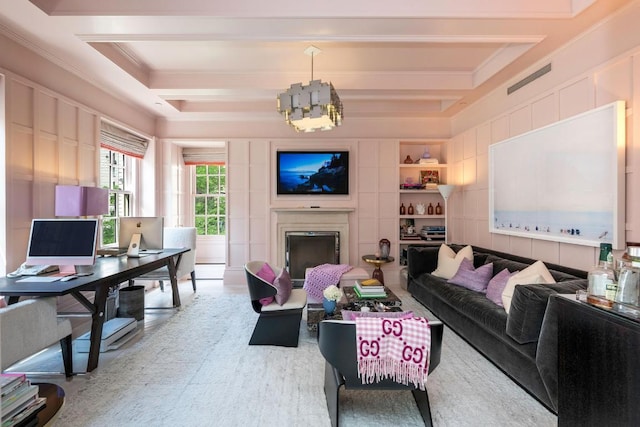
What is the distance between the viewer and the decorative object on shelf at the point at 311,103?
3.18m

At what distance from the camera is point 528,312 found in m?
2.23

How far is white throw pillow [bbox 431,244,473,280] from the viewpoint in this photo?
13.5ft

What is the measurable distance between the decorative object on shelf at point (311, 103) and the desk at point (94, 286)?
7.25 ft

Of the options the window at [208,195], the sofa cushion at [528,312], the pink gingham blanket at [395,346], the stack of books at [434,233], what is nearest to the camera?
the pink gingham blanket at [395,346]

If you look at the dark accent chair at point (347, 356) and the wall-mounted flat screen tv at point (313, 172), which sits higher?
the wall-mounted flat screen tv at point (313, 172)

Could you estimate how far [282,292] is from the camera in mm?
3227

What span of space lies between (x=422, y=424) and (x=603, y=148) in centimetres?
263

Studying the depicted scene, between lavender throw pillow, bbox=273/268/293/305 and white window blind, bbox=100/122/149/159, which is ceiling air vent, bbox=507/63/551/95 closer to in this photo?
lavender throw pillow, bbox=273/268/293/305

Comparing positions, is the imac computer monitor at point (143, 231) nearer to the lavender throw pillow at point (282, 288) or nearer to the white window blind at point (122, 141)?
the white window blind at point (122, 141)

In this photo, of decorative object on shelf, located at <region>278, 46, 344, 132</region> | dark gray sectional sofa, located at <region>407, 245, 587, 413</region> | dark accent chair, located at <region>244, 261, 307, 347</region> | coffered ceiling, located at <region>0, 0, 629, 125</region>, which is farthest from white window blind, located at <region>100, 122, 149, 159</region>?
dark gray sectional sofa, located at <region>407, 245, 587, 413</region>

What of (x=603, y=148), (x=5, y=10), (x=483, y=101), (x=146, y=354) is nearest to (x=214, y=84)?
(x=5, y=10)

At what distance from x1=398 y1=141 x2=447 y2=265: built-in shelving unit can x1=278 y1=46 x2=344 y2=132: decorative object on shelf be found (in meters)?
2.67

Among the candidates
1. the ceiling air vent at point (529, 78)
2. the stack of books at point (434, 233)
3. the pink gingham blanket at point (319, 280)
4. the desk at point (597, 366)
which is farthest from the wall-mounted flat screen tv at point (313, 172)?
the desk at point (597, 366)

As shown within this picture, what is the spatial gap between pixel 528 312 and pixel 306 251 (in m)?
3.80
